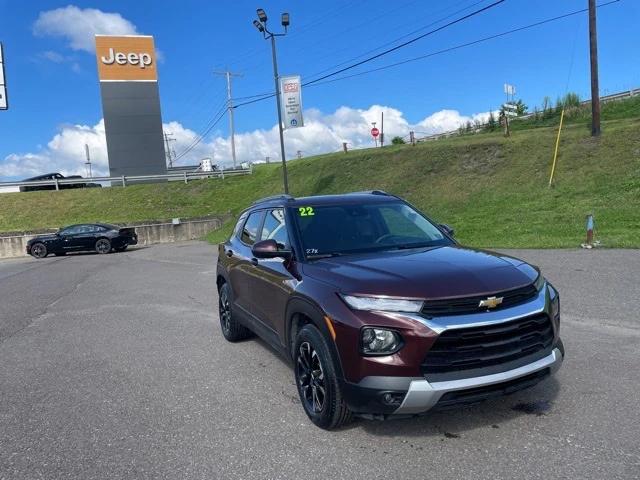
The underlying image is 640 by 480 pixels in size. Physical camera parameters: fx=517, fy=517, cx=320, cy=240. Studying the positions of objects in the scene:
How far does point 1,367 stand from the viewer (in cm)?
577

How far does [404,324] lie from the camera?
3.12 meters

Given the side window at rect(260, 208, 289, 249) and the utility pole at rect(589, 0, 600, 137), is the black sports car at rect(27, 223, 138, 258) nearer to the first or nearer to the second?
the side window at rect(260, 208, 289, 249)

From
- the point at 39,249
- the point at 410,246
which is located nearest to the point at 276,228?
the point at 410,246

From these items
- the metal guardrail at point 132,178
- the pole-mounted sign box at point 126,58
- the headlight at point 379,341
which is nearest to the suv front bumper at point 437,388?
the headlight at point 379,341

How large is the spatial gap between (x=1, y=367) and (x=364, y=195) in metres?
4.46

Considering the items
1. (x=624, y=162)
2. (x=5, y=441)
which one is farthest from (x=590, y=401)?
(x=624, y=162)

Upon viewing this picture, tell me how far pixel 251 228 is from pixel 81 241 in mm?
20581

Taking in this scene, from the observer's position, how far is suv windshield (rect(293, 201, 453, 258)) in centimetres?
438

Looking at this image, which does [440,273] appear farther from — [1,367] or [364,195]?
[1,367]

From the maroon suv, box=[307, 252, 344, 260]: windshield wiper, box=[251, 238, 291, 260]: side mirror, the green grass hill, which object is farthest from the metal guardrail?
the maroon suv

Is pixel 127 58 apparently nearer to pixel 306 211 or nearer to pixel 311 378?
pixel 306 211

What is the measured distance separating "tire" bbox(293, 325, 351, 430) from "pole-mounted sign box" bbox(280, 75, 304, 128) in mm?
21105

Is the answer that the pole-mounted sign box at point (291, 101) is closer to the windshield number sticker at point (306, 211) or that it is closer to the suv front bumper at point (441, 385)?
the windshield number sticker at point (306, 211)

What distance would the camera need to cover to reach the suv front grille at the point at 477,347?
10.2ft
